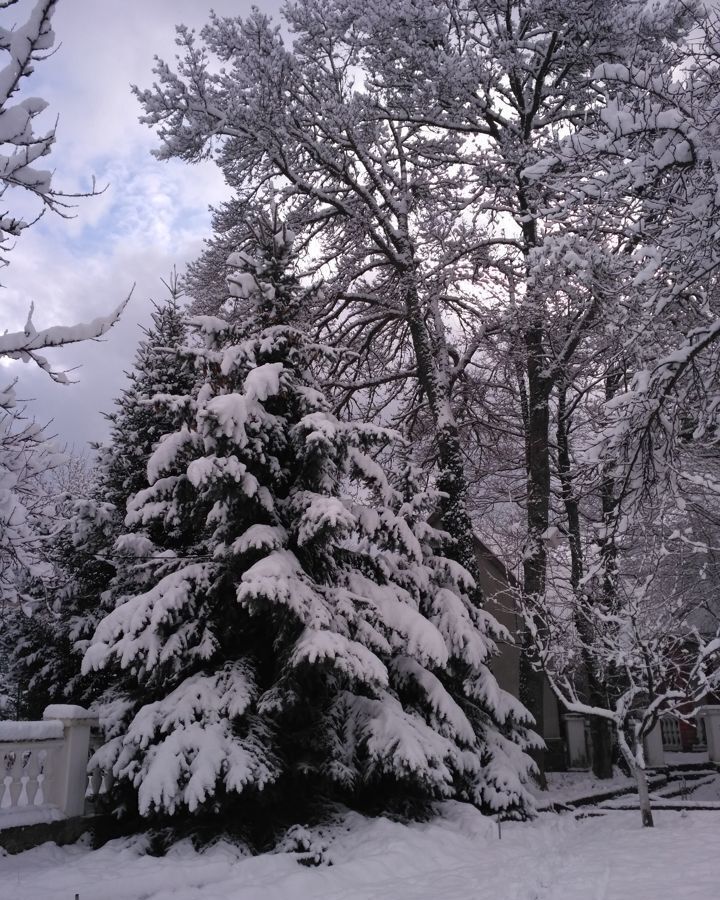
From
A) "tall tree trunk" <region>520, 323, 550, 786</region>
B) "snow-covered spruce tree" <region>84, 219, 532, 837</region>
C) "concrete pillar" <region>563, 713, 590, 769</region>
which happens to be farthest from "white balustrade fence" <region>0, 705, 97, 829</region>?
"concrete pillar" <region>563, 713, 590, 769</region>

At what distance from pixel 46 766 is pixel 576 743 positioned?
1858 centimetres

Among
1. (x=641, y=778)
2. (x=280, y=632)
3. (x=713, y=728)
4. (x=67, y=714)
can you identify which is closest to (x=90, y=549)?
(x=67, y=714)

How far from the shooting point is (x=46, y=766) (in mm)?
8258

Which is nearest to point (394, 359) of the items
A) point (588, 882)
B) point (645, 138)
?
point (645, 138)

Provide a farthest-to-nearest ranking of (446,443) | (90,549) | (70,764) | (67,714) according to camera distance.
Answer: (446,443), (90,549), (67,714), (70,764)

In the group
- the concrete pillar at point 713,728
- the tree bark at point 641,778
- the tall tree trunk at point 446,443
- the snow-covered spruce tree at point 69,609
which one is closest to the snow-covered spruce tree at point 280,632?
the tree bark at point 641,778

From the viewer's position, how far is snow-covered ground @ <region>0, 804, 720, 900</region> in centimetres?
614

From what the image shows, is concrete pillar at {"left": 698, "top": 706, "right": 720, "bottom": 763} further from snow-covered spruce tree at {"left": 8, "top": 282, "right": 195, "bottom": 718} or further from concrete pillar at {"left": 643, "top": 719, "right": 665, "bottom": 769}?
snow-covered spruce tree at {"left": 8, "top": 282, "right": 195, "bottom": 718}

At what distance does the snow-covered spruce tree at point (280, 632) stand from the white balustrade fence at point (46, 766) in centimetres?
34

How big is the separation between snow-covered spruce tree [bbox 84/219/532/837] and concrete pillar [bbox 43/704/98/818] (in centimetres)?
29

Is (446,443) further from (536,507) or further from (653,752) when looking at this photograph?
(653,752)

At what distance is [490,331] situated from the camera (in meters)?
16.1

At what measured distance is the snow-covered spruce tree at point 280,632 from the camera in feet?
25.3

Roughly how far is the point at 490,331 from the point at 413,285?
2024 millimetres
